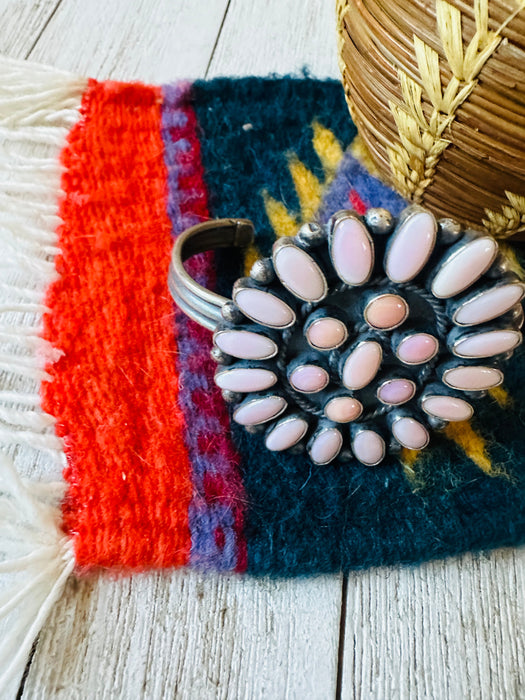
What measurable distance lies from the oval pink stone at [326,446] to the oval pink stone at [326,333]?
0.05m

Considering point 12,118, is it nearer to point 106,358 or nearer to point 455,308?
point 106,358

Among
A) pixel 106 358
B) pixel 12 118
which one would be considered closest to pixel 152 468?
pixel 106 358

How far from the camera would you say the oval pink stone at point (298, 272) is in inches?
10.3

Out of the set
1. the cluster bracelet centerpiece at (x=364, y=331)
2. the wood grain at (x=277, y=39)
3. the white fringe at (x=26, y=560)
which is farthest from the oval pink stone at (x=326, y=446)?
the wood grain at (x=277, y=39)

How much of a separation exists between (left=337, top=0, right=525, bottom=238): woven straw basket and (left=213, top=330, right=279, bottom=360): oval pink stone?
0.42 feet

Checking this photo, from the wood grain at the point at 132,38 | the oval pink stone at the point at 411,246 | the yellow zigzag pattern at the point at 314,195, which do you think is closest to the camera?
the oval pink stone at the point at 411,246

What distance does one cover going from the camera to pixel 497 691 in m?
0.29

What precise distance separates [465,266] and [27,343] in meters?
0.24

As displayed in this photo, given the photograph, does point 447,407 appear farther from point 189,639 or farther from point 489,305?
point 189,639

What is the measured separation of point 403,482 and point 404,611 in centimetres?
6

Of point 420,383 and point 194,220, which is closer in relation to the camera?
point 420,383

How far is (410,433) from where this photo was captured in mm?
316

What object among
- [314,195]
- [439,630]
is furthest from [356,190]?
[439,630]

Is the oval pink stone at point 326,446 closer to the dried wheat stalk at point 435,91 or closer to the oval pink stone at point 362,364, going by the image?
the oval pink stone at point 362,364
